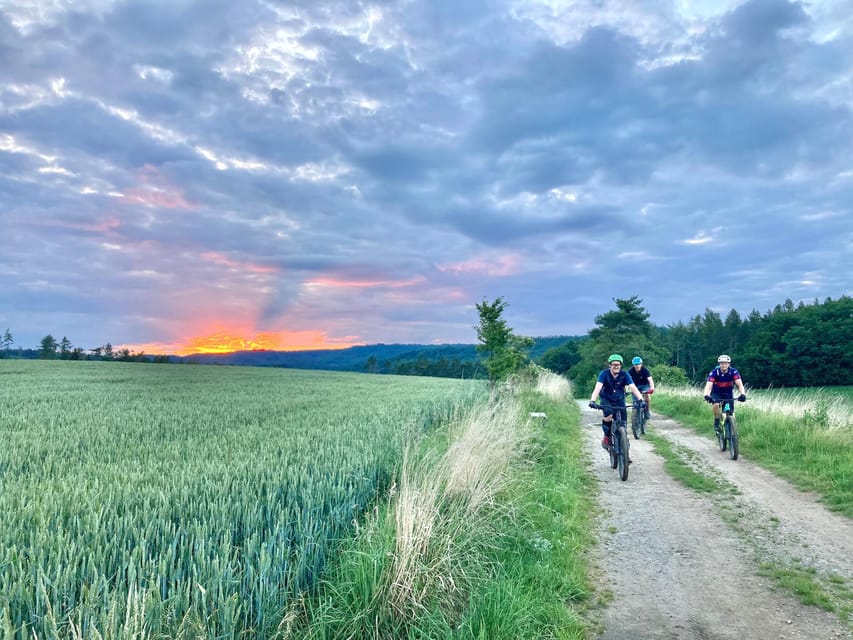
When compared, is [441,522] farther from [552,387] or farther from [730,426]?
[552,387]

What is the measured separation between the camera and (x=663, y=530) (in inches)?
271

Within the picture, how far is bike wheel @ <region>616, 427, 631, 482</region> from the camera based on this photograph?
9.93 m

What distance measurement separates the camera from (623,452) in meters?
10.0

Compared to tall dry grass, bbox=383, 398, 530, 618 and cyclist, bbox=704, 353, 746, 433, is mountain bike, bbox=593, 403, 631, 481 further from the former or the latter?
tall dry grass, bbox=383, 398, 530, 618

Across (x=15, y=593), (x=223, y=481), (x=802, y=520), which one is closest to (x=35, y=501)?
(x=223, y=481)

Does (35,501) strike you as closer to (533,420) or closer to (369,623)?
(369,623)

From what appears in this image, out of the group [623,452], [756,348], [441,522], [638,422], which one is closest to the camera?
[441,522]

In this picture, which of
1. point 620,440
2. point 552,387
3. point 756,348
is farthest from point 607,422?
point 756,348

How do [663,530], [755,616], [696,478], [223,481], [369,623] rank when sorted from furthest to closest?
1. [696,478]
2. [663,530]
3. [223,481]
4. [755,616]
5. [369,623]

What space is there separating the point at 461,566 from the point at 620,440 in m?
6.58

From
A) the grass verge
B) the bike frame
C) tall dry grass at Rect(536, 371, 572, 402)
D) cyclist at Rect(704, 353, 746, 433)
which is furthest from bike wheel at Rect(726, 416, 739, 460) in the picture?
tall dry grass at Rect(536, 371, 572, 402)

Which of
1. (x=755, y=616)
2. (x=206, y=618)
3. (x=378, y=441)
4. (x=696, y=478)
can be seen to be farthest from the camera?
(x=696, y=478)

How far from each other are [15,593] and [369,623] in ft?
7.27

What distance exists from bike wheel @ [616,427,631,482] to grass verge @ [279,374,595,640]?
2.89 meters
